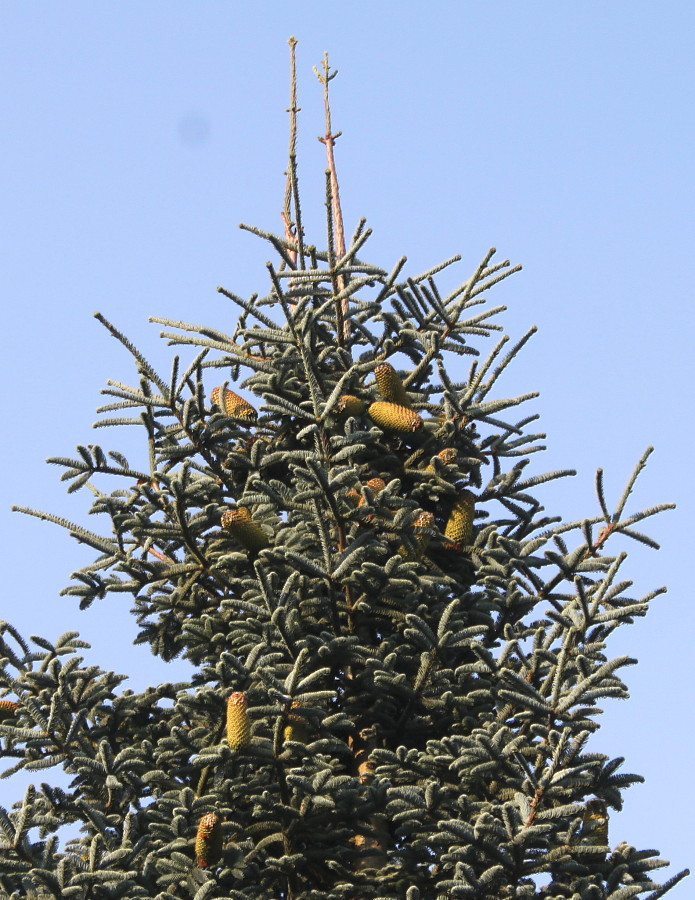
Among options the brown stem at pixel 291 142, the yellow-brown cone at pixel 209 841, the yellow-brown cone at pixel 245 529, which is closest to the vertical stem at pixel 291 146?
the brown stem at pixel 291 142

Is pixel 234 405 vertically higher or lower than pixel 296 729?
higher

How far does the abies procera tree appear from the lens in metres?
6.45

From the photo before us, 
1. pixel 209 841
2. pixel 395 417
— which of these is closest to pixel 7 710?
pixel 209 841

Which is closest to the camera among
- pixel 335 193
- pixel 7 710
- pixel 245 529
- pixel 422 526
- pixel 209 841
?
pixel 209 841

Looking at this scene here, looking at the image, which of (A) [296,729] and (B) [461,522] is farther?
(B) [461,522]

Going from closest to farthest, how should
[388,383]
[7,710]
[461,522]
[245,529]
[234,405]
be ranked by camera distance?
[7,710] < [245,529] < [461,522] < [388,383] < [234,405]

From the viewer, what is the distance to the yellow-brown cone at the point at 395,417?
27.6 feet

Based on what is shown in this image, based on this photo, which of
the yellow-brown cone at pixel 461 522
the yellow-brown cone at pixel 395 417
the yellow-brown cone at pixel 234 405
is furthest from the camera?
the yellow-brown cone at pixel 234 405

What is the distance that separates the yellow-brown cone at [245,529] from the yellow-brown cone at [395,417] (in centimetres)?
119

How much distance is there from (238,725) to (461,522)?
8.07 ft

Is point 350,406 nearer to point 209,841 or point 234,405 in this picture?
point 234,405

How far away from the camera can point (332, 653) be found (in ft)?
24.1

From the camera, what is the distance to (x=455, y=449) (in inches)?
333

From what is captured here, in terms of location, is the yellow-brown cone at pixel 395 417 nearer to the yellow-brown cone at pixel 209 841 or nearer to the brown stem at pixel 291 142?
the brown stem at pixel 291 142
